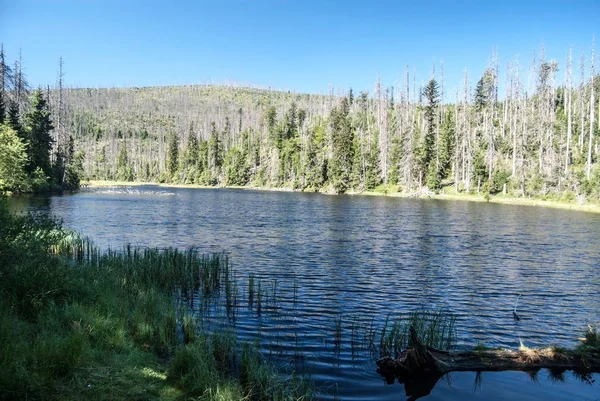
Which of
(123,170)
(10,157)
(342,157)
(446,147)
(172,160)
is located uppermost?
(172,160)

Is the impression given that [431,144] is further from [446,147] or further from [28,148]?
[28,148]

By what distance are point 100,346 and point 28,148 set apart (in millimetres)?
68120

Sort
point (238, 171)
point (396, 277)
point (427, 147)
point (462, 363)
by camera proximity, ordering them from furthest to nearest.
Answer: point (238, 171), point (427, 147), point (396, 277), point (462, 363)

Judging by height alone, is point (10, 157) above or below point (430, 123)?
below

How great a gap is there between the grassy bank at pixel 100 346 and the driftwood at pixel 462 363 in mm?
2775

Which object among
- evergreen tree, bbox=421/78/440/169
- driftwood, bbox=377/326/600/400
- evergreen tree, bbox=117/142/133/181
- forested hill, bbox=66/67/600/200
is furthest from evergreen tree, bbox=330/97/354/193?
evergreen tree, bbox=117/142/133/181

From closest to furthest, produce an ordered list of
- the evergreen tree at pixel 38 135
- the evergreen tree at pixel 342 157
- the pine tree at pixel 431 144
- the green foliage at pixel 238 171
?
the evergreen tree at pixel 38 135, the pine tree at pixel 431 144, the evergreen tree at pixel 342 157, the green foliage at pixel 238 171

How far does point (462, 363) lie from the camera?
33.2 ft

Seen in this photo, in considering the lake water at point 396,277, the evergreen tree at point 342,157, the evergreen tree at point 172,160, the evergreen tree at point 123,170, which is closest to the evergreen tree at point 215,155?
the evergreen tree at point 172,160

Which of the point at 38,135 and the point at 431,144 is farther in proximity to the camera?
the point at 431,144

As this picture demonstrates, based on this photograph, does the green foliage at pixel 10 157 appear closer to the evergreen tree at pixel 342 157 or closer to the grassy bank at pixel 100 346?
the grassy bank at pixel 100 346

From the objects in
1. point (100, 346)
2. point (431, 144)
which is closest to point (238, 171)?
point (431, 144)

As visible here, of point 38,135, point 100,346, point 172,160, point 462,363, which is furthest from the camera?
point 172,160

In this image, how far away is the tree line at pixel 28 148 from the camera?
5297 cm
